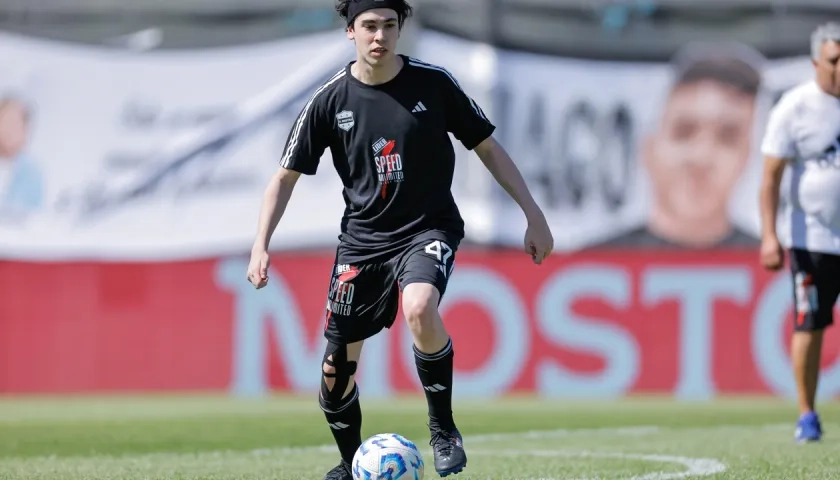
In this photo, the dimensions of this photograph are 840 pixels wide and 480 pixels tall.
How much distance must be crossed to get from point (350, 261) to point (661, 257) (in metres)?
8.78

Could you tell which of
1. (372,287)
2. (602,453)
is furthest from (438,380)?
(602,453)

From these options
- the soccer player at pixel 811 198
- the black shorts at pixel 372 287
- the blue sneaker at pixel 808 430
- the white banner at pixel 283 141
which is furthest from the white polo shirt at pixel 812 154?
the white banner at pixel 283 141

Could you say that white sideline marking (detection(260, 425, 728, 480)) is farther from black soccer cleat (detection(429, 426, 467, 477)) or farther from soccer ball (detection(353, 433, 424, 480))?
soccer ball (detection(353, 433, 424, 480))

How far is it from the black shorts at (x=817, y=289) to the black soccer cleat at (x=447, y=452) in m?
3.14

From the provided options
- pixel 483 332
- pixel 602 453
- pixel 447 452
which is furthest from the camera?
pixel 483 332

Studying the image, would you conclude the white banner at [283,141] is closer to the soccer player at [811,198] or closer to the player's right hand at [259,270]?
the soccer player at [811,198]

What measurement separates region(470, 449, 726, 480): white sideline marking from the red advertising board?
639 centimetres

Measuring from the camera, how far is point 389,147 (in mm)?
5965

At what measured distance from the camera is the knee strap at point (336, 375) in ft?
20.0

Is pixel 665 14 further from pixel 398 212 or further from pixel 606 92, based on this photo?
pixel 398 212

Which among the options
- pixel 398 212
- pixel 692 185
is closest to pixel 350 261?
pixel 398 212

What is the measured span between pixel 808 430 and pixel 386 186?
10.9 feet

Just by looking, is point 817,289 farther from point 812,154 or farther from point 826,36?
point 826,36

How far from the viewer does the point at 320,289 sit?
14.8 metres
